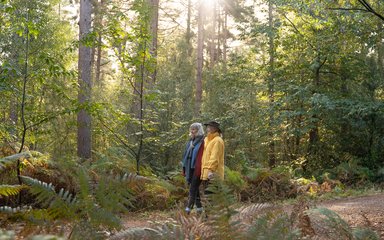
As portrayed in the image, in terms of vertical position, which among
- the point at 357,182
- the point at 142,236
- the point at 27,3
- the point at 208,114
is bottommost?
the point at 357,182

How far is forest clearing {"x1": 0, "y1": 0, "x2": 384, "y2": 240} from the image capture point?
4.35 meters

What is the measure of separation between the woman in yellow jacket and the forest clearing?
0.02m

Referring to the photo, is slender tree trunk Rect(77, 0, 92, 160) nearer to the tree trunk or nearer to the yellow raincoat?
the yellow raincoat

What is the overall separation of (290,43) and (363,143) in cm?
481

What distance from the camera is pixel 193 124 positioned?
7.20 meters

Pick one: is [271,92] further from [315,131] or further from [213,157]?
[213,157]

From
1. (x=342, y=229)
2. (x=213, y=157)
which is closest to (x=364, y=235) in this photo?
(x=342, y=229)

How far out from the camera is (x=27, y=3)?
299 inches

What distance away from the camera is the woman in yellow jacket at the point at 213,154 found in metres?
6.68

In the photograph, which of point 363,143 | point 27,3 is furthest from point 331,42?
point 27,3

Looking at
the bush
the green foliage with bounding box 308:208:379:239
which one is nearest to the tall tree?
the bush

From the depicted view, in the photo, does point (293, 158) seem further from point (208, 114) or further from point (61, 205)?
point (61, 205)

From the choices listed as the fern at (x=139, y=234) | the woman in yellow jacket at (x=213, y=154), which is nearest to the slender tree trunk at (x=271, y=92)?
the woman in yellow jacket at (x=213, y=154)

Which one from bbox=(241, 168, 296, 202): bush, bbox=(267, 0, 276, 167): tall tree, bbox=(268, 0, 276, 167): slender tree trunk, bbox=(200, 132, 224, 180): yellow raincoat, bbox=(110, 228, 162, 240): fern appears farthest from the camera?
bbox=(268, 0, 276, 167): slender tree trunk
